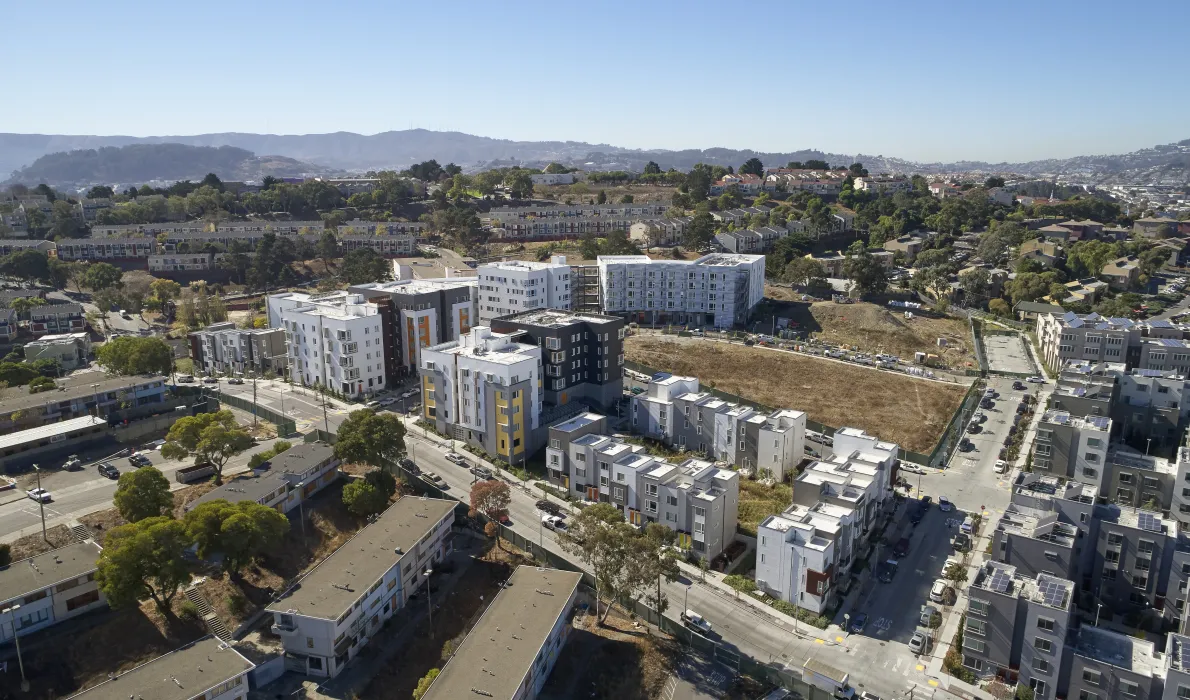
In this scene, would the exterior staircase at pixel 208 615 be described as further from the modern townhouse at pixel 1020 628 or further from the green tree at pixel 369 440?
the modern townhouse at pixel 1020 628

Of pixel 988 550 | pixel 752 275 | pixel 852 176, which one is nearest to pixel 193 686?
pixel 988 550

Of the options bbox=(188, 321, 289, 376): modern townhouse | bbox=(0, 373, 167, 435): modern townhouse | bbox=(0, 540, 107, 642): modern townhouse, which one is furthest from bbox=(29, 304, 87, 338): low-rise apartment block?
bbox=(0, 540, 107, 642): modern townhouse

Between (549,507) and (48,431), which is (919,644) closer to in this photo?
(549,507)

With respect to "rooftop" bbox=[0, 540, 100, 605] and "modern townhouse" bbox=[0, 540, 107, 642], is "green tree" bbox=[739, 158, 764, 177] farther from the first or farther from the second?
"modern townhouse" bbox=[0, 540, 107, 642]

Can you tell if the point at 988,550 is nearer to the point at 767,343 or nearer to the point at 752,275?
the point at 767,343

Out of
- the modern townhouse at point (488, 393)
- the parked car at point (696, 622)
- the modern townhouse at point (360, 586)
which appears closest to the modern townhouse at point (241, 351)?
the modern townhouse at point (488, 393)

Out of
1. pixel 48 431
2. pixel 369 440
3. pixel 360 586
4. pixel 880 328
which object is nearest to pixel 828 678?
pixel 360 586
